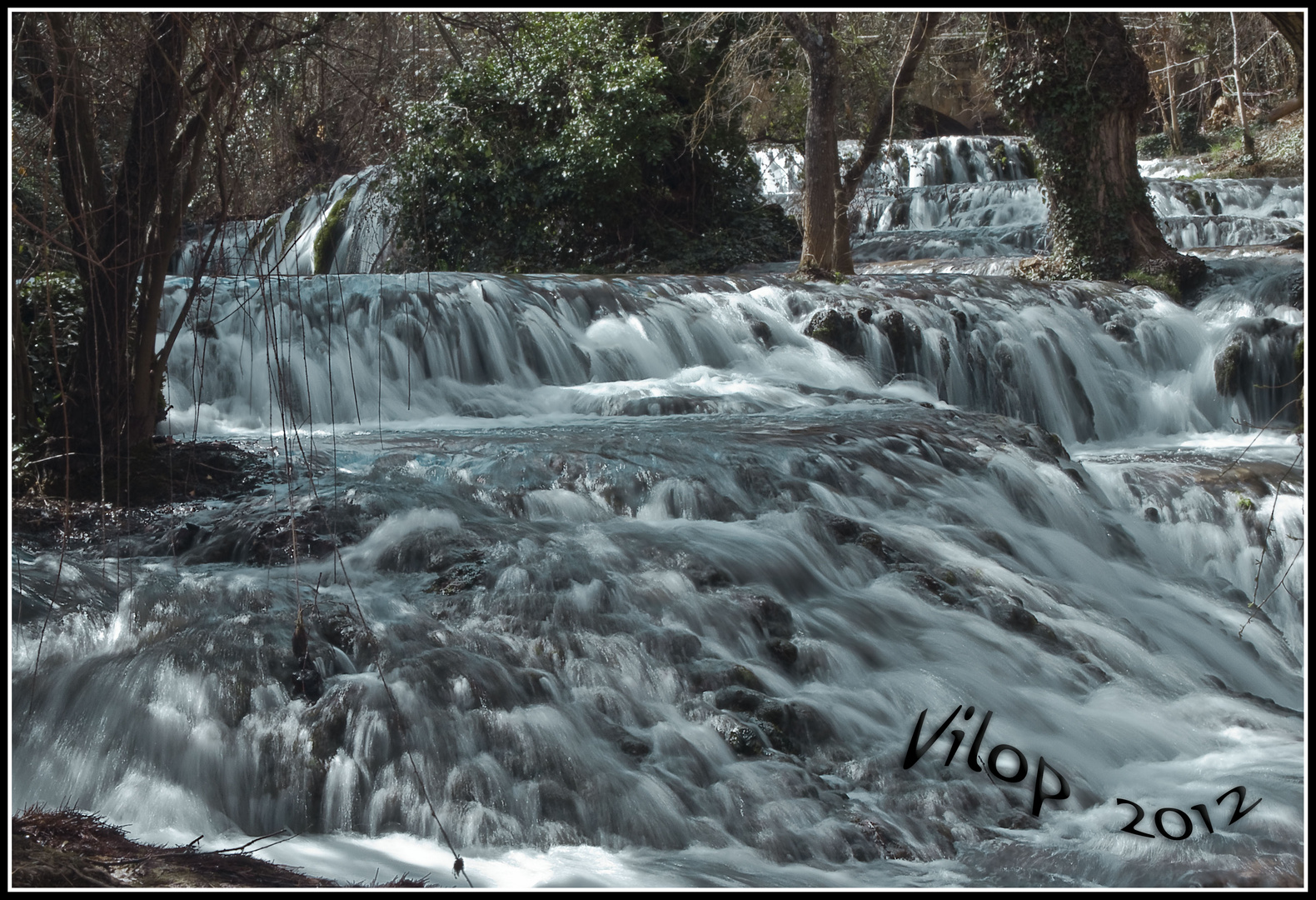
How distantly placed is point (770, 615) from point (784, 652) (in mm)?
276

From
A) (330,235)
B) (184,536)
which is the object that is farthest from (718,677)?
(330,235)

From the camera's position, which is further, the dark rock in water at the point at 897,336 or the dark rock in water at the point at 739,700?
the dark rock in water at the point at 897,336

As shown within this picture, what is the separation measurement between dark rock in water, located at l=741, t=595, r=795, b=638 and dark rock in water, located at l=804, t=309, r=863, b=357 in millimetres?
6885

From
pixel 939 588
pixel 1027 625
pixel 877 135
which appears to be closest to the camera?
pixel 1027 625

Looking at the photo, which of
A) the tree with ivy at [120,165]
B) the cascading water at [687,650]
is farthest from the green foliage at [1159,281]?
the tree with ivy at [120,165]

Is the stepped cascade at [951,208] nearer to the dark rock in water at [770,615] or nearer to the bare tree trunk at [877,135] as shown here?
the bare tree trunk at [877,135]

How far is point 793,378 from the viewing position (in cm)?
1134

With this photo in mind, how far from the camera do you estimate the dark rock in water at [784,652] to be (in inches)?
202

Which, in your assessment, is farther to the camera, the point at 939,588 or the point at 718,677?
the point at 939,588

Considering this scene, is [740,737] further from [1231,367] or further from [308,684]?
[1231,367]

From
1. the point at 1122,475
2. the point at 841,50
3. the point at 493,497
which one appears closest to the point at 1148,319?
the point at 1122,475

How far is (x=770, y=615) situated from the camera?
5.39 metres

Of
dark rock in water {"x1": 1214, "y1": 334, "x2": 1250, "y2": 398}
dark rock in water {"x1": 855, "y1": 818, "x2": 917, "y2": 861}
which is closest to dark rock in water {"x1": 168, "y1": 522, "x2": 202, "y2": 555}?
dark rock in water {"x1": 855, "y1": 818, "x2": 917, "y2": 861}

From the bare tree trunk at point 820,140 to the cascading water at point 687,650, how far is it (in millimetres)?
Result: 5749
